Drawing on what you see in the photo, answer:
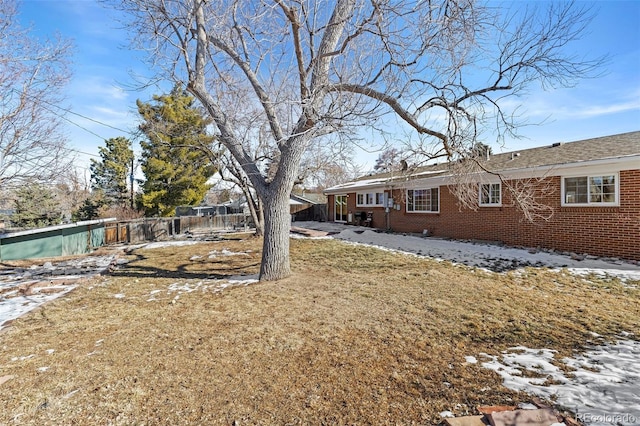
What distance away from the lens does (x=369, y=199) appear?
55.8ft

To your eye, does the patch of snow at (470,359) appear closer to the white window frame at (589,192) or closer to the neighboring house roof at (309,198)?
the white window frame at (589,192)

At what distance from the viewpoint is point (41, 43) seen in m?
7.85

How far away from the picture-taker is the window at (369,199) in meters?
15.9

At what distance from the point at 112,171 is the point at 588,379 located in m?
30.4

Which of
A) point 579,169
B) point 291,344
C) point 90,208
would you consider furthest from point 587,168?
point 90,208

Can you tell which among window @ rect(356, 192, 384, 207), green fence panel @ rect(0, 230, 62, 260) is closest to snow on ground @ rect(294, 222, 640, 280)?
window @ rect(356, 192, 384, 207)

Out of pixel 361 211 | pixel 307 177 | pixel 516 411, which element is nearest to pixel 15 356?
pixel 516 411

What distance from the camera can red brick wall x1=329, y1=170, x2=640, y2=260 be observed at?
7.31m

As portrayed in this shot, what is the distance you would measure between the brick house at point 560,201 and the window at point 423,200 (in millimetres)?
45

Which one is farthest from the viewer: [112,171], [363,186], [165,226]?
[112,171]

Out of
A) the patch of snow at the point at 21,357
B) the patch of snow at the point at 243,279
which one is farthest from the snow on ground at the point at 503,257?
the patch of snow at the point at 21,357

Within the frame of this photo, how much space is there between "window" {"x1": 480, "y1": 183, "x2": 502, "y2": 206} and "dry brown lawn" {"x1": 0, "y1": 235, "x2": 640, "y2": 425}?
454 centimetres

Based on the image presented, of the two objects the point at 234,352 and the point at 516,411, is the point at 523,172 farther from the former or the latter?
the point at 234,352

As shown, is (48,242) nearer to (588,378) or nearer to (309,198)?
(588,378)
